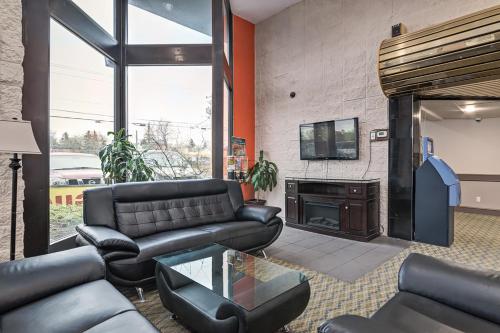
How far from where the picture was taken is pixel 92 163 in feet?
11.9

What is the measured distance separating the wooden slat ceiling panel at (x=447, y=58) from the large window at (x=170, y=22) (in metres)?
2.81

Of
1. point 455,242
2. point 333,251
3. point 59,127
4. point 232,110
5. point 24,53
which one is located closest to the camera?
point 24,53

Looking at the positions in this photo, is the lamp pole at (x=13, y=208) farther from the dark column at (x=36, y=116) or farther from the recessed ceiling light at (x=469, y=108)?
the recessed ceiling light at (x=469, y=108)

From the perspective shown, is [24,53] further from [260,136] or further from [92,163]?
[260,136]

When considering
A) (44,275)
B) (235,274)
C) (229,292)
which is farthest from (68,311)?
(235,274)

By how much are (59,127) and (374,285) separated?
3657 millimetres

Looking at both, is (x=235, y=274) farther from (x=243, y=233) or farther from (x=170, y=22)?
(x=170, y=22)

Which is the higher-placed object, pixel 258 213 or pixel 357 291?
pixel 258 213

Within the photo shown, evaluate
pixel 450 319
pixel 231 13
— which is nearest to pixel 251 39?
pixel 231 13

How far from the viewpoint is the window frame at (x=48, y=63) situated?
2367mm

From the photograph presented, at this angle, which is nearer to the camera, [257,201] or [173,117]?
[173,117]

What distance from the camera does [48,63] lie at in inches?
98.3

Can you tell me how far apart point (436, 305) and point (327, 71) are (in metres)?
4.39

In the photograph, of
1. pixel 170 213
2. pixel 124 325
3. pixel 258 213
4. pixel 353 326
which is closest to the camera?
pixel 353 326
